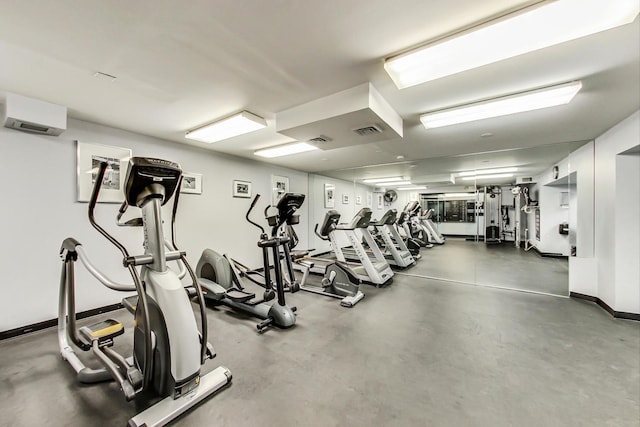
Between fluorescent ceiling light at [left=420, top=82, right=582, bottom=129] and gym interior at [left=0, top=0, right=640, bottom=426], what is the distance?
1.3 inches

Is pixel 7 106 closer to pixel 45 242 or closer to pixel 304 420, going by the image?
pixel 45 242

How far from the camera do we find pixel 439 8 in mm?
1355

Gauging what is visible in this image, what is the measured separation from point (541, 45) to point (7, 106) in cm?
457

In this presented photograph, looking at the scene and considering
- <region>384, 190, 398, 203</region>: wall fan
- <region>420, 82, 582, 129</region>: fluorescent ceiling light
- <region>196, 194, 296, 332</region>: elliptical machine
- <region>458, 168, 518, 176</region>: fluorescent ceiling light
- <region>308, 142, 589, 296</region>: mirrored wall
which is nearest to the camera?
<region>420, 82, 582, 129</region>: fluorescent ceiling light

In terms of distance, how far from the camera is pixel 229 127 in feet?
10.5

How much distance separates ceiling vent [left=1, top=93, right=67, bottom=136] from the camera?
7.75 feet

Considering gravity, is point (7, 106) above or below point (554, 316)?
above

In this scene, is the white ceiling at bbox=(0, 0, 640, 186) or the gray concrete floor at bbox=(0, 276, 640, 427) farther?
the gray concrete floor at bbox=(0, 276, 640, 427)

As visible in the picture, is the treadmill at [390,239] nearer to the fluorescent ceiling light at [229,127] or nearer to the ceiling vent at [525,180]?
the fluorescent ceiling light at [229,127]

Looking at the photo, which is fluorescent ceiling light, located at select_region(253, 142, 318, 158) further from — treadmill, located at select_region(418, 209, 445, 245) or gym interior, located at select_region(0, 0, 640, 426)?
treadmill, located at select_region(418, 209, 445, 245)

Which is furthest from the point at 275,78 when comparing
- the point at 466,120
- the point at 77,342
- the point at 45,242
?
the point at 45,242

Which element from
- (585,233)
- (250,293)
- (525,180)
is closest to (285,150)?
(250,293)

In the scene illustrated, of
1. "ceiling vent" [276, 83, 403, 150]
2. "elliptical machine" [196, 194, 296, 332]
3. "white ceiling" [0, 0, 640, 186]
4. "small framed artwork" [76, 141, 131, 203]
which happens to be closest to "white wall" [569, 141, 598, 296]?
"white ceiling" [0, 0, 640, 186]

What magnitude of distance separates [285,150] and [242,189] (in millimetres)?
1449
